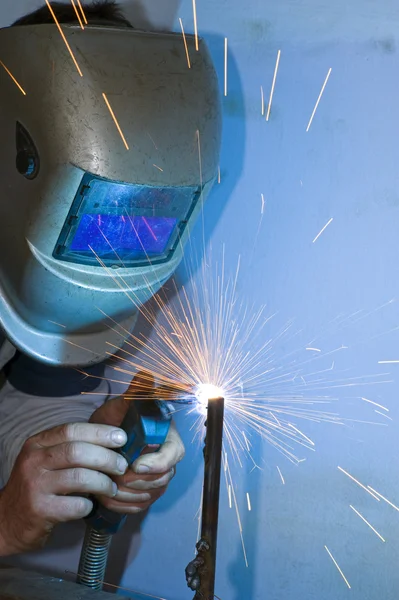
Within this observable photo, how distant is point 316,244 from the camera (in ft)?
5.52

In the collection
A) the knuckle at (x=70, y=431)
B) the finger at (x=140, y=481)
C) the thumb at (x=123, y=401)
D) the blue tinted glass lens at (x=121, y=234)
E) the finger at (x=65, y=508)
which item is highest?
the blue tinted glass lens at (x=121, y=234)

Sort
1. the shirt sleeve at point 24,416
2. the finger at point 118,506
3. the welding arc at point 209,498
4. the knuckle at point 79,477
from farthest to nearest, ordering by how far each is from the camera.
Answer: the shirt sleeve at point 24,416, the finger at point 118,506, the knuckle at point 79,477, the welding arc at point 209,498

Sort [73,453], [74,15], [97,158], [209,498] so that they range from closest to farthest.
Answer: [209,498], [97,158], [73,453], [74,15]

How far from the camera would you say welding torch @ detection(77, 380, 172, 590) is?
53.6 inches

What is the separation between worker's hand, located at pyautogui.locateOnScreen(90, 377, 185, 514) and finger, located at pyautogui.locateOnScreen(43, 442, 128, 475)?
0.17 feet

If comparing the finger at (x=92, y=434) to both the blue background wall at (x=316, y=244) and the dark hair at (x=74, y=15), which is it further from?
the dark hair at (x=74, y=15)

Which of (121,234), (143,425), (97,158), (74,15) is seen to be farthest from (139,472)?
(74,15)

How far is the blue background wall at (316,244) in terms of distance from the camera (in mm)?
1611

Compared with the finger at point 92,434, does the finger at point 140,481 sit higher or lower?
lower

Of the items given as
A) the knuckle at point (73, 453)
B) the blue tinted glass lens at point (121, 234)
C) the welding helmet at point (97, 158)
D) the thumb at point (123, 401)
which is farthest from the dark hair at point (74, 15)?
the knuckle at point (73, 453)

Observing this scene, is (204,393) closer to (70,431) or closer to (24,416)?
(70,431)

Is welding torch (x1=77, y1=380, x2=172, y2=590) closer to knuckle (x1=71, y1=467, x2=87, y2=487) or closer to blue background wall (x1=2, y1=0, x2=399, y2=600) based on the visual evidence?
knuckle (x1=71, y1=467, x2=87, y2=487)

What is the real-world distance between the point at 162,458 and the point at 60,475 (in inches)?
7.3

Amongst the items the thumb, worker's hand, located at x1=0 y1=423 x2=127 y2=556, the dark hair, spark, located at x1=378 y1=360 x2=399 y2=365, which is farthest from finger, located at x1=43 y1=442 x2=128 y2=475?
the dark hair
